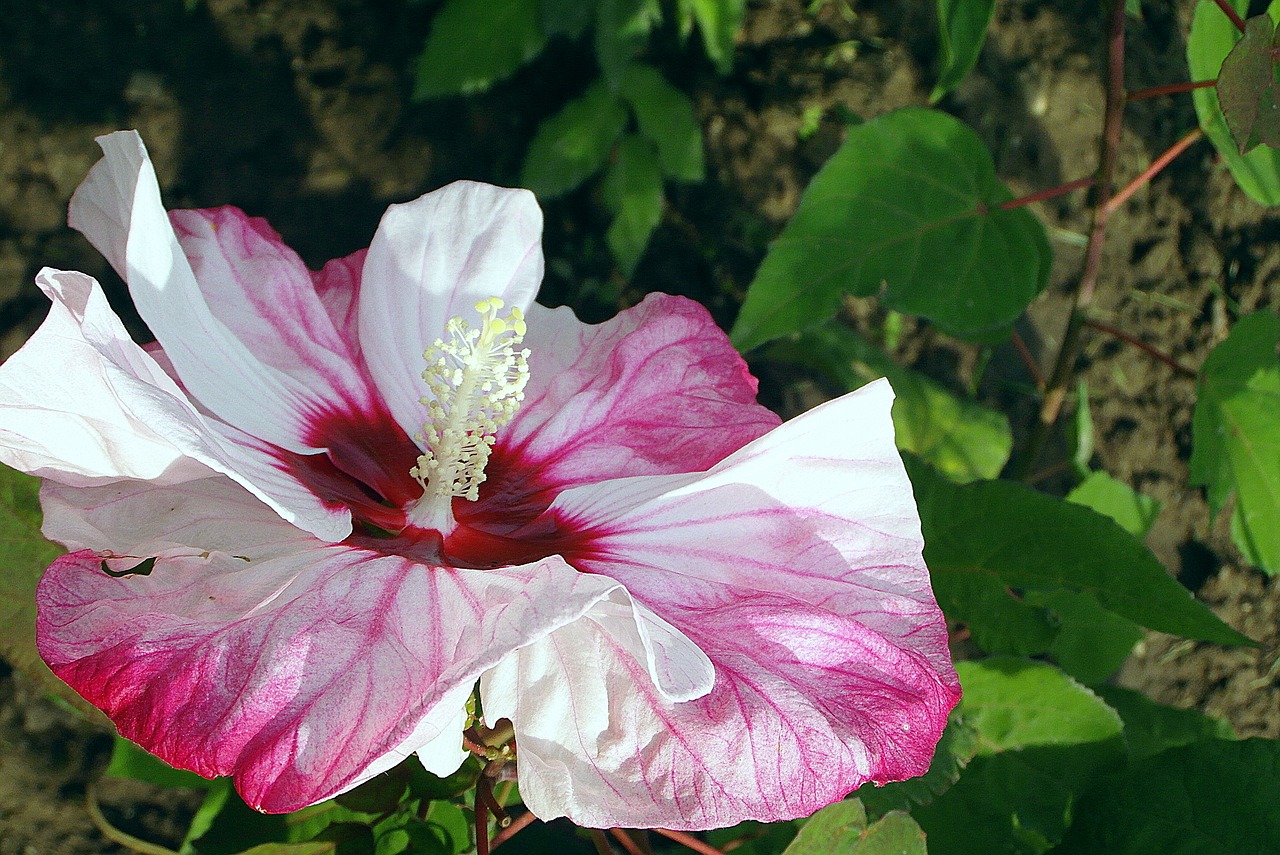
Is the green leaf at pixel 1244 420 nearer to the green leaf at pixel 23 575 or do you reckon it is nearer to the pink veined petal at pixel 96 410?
the pink veined petal at pixel 96 410

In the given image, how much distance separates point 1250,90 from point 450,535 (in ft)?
2.42

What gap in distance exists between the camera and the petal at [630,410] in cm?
85

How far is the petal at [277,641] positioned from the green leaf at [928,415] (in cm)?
113

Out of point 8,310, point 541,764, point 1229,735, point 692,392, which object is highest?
point 692,392

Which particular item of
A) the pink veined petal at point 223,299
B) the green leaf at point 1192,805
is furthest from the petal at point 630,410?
the green leaf at point 1192,805

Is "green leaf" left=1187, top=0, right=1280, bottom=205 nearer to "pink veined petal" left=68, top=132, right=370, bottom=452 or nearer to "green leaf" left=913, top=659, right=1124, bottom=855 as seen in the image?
"green leaf" left=913, top=659, right=1124, bottom=855

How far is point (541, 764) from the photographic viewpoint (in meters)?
0.68

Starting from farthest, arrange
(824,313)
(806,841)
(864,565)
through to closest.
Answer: (824,313), (806,841), (864,565)

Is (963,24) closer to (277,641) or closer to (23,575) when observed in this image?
(277,641)

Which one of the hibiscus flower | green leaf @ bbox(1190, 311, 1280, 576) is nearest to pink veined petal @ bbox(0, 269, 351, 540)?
the hibiscus flower

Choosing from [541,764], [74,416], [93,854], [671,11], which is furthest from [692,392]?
[671,11]

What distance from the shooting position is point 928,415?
1.76 meters

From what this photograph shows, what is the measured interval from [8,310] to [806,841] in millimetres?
1817

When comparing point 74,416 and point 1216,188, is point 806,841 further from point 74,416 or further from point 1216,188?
point 1216,188
